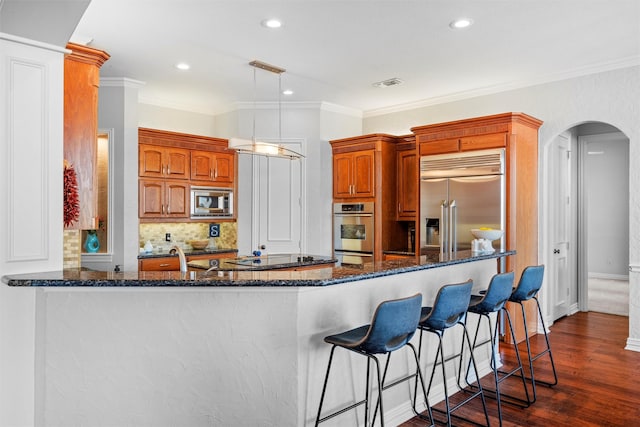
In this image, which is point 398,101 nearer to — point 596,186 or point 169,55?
point 169,55

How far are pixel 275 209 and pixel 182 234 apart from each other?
1321 millimetres

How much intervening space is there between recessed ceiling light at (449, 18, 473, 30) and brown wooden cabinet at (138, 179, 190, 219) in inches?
148

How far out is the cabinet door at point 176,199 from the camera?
5707 millimetres

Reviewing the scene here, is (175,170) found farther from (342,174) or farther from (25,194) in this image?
(25,194)

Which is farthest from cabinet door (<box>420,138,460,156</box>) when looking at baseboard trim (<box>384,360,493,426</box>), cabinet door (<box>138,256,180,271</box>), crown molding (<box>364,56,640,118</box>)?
cabinet door (<box>138,256,180,271</box>)

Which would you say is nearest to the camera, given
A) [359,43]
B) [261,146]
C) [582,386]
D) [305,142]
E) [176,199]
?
[582,386]

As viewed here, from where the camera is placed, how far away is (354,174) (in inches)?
243

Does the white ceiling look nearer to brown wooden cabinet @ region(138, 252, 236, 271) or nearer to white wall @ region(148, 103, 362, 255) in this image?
white wall @ region(148, 103, 362, 255)

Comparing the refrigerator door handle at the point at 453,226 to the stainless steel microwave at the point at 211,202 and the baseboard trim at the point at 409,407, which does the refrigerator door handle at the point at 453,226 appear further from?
the stainless steel microwave at the point at 211,202

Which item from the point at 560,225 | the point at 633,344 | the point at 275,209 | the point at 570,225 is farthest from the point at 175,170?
the point at 633,344

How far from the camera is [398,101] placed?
6.23m

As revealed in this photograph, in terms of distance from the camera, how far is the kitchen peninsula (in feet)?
7.64

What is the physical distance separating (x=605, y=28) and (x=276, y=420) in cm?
398

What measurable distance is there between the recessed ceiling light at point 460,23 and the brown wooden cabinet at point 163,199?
3755mm
